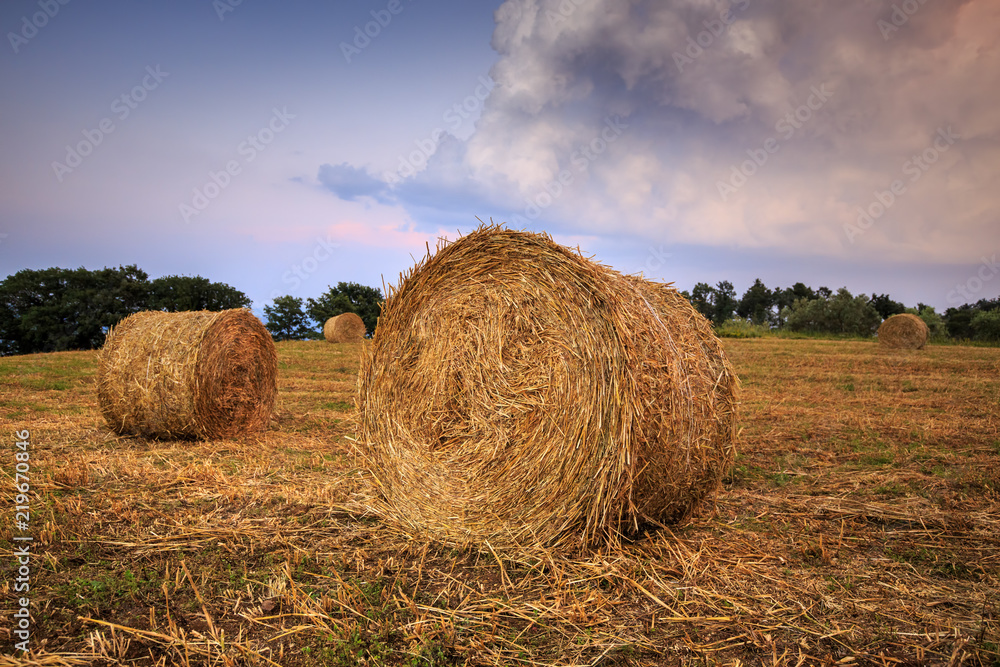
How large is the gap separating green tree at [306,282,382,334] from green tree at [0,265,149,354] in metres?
12.3

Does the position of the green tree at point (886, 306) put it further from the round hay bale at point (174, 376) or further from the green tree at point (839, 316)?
the round hay bale at point (174, 376)

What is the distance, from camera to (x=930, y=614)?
3494 mm

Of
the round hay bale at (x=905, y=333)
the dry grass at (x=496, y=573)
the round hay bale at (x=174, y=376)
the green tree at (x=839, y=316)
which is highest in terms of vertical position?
the green tree at (x=839, y=316)

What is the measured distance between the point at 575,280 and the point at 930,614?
10.2ft

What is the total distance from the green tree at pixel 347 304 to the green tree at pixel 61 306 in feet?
40.3

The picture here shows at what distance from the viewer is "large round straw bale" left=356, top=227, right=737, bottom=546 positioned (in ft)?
13.8

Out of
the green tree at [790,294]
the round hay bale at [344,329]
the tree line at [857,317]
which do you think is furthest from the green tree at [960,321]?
the round hay bale at [344,329]

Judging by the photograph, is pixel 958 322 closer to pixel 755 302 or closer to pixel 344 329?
pixel 755 302

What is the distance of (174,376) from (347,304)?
41.2 metres

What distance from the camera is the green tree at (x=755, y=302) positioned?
72125 millimetres

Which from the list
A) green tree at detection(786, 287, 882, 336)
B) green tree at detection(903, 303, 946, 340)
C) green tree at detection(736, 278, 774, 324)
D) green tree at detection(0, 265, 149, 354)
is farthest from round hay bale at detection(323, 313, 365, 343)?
green tree at detection(736, 278, 774, 324)

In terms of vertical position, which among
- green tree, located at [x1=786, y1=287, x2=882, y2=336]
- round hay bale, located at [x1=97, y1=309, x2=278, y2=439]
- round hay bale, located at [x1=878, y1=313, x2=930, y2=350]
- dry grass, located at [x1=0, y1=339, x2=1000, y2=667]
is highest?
green tree, located at [x1=786, y1=287, x2=882, y2=336]

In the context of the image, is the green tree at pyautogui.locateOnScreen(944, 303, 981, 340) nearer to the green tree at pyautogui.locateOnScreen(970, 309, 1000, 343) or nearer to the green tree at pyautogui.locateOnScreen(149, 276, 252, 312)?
the green tree at pyautogui.locateOnScreen(970, 309, 1000, 343)

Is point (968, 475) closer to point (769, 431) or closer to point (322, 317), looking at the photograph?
point (769, 431)
